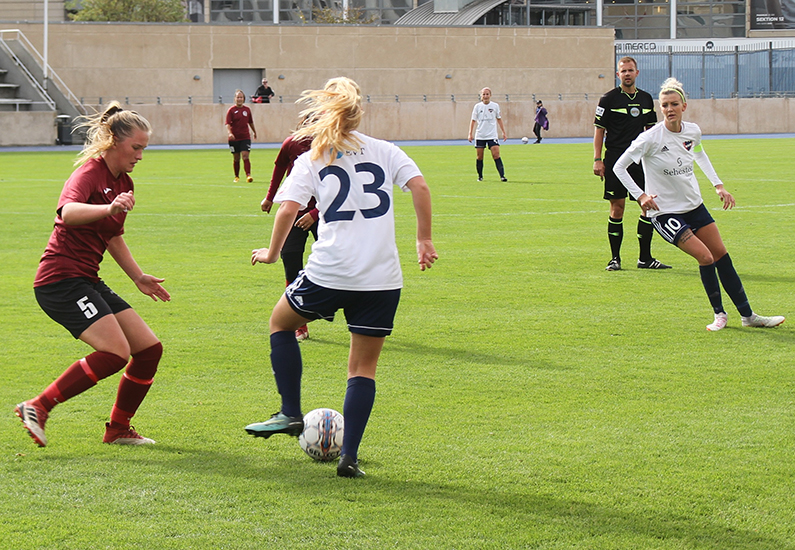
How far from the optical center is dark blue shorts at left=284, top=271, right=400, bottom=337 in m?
4.93

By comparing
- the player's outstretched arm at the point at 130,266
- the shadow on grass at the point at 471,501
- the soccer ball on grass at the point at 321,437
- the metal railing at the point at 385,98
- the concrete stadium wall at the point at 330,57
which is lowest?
the shadow on grass at the point at 471,501

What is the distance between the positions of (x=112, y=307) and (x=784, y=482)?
3.42 metres

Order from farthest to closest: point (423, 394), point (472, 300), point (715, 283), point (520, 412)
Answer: point (472, 300)
point (715, 283)
point (423, 394)
point (520, 412)

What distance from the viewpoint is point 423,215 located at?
4992 millimetres

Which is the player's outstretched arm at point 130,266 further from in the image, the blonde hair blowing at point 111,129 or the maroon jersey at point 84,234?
the blonde hair blowing at point 111,129

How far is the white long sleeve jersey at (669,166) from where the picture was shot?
870 centimetres

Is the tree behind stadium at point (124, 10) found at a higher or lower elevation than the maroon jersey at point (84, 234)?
higher

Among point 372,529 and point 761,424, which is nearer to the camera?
point 372,529

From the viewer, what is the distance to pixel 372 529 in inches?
173

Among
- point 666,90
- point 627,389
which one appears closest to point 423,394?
point 627,389

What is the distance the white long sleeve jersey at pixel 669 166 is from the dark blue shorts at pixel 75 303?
4.93 m

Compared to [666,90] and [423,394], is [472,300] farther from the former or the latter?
[423,394]

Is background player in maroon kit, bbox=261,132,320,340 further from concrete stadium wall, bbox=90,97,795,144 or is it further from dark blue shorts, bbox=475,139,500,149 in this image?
concrete stadium wall, bbox=90,97,795,144

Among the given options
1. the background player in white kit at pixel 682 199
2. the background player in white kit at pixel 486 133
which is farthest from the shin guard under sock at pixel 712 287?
the background player in white kit at pixel 486 133
